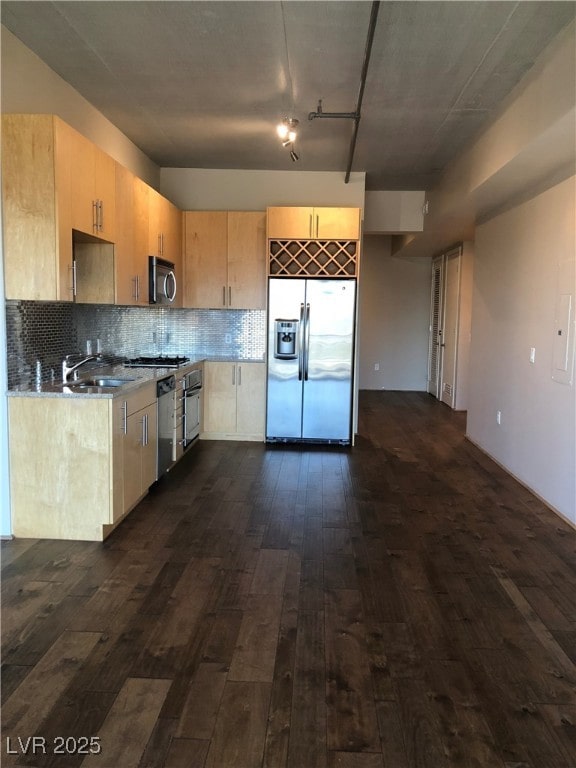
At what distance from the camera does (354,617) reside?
A: 2.62 metres

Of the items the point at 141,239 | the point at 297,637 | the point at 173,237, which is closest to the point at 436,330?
the point at 173,237

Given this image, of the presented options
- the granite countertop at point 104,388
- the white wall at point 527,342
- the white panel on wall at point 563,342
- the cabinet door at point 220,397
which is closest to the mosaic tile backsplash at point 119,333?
the granite countertop at point 104,388

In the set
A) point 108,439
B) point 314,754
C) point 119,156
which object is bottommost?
point 314,754

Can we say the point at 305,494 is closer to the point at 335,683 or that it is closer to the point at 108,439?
the point at 108,439

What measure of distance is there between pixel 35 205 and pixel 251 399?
Answer: 10.9ft

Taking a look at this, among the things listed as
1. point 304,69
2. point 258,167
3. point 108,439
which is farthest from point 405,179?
point 108,439

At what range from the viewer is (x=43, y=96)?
3.65 metres

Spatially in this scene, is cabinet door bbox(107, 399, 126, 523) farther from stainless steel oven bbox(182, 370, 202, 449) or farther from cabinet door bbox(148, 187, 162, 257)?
cabinet door bbox(148, 187, 162, 257)

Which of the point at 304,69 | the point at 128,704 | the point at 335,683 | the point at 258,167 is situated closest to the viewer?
the point at 128,704

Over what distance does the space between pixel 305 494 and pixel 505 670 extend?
2.29 meters

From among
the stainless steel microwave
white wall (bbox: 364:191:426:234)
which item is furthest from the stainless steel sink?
white wall (bbox: 364:191:426:234)

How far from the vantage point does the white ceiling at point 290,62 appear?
2.95m

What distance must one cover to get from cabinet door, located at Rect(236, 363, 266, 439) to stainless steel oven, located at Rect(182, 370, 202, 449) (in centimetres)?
44

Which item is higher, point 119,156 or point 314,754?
point 119,156
